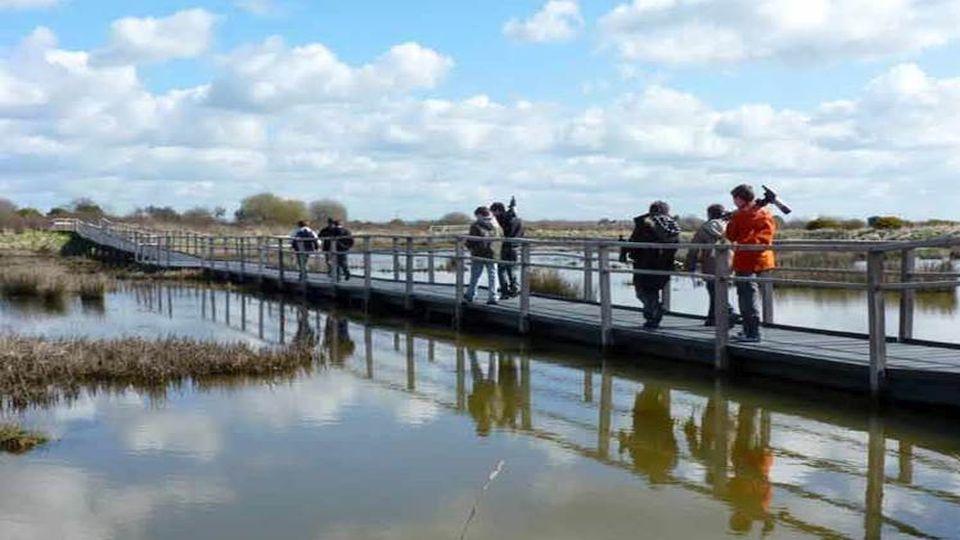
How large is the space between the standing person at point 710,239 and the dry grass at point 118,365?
440 centimetres

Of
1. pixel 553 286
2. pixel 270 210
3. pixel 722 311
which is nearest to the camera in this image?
pixel 722 311

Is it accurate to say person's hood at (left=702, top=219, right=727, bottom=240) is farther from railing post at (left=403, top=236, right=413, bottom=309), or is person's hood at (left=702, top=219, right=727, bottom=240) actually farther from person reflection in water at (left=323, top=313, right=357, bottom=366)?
railing post at (left=403, top=236, right=413, bottom=309)

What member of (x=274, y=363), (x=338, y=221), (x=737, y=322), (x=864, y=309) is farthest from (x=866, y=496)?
(x=338, y=221)

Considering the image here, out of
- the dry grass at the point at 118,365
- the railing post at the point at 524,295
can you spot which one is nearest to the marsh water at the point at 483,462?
the dry grass at the point at 118,365

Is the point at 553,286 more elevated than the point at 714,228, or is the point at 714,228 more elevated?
the point at 714,228

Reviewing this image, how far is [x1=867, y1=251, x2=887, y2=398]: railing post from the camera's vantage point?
859 cm

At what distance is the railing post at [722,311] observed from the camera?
10.2 m

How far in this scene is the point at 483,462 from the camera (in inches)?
279

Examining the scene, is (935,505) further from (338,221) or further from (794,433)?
(338,221)

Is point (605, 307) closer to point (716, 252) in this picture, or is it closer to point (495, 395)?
point (716, 252)

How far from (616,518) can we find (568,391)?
4.12 metres

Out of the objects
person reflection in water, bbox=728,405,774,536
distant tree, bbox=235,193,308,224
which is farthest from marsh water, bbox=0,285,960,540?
distant tree, bbox=235,193,308,224

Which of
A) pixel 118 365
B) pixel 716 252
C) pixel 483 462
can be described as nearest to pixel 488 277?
pixel 716 252

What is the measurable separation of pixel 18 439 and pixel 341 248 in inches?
606
